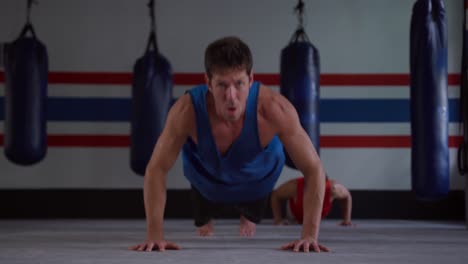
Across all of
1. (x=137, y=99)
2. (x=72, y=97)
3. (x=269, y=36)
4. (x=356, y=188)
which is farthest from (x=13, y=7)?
(x=356, y=188)

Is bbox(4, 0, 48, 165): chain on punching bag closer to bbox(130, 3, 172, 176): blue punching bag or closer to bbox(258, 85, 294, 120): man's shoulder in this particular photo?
bbox(130, 3, 172, 176): blue punching bag

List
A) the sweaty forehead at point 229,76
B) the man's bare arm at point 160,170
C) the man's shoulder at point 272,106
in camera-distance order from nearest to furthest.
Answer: the sweaty forehead at point 229,76, the man's bare arm at point 160,170, the man's shoulder at point 272,106

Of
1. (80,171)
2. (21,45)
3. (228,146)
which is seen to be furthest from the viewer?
(80,171)

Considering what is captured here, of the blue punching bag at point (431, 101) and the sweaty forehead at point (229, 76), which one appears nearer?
the sweaty forehead at point (229, 76)

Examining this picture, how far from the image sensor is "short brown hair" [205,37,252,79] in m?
2.95

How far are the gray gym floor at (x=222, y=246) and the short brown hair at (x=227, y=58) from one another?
34.5 inches

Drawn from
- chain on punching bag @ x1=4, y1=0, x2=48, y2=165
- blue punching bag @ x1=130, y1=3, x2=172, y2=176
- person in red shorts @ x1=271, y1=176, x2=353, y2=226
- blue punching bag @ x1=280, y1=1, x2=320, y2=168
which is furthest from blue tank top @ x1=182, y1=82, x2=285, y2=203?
chain on punching bag @ x1=4, y1=0, x2=48, y2=165

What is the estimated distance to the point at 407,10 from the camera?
7008 millimetres

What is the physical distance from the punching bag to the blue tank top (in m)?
2.28

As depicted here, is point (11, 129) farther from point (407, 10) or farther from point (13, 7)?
point (407, 10)

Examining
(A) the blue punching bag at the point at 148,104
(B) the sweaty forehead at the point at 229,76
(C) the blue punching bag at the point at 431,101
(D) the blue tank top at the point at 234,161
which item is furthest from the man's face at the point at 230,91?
(A) the blue punching bag at the point at 148,104

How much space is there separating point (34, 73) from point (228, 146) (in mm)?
2867

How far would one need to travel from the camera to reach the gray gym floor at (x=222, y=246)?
2832 millimetres

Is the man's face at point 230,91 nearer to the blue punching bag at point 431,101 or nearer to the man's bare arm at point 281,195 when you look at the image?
the blue punching bag at point 431,101
